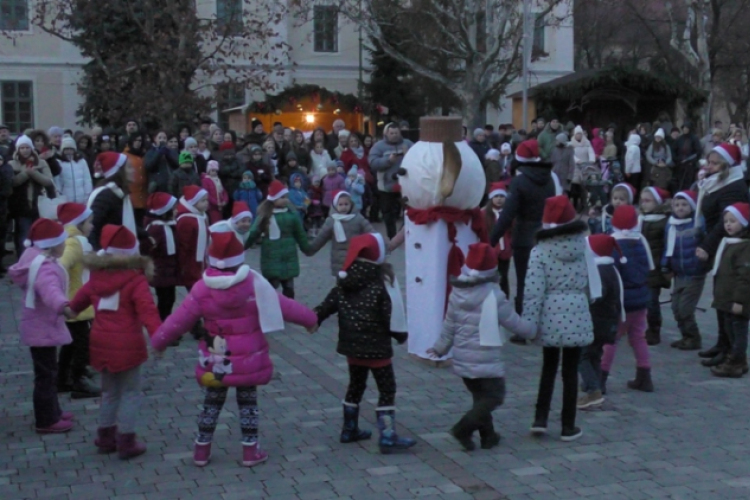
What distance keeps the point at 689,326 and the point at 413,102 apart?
104 ft

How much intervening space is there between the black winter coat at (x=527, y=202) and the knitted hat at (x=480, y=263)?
2.88 m

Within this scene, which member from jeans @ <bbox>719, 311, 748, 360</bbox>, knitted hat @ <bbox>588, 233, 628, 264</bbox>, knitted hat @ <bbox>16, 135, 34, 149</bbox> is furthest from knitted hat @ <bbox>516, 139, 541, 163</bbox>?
knitted hat @ <bbox>16, 135, 34, 149</bbox>

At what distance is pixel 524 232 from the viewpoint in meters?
9.89

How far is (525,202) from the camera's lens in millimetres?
9805

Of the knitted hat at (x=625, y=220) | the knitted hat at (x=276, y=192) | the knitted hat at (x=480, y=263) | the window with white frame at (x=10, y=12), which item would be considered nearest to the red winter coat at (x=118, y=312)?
the knitted hat at (x=480, y=263)

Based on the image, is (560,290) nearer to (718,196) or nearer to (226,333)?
(226,333)

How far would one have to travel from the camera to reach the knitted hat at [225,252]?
652cm

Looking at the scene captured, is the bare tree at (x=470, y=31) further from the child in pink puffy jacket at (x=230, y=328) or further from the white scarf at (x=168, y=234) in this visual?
the child in pink puffy jacket at (x=230, y=328)

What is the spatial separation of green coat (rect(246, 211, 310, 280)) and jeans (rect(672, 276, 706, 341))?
3.78 m

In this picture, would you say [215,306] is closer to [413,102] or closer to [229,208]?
[229,208]

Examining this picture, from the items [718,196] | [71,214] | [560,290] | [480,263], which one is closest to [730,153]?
[718,196]

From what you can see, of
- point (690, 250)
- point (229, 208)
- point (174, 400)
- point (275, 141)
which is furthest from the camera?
point (275, 141)

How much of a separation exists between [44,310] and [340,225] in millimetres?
4034

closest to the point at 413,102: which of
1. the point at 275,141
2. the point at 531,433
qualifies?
the point at 275,141
